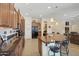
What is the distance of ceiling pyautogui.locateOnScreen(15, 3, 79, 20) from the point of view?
286 cm

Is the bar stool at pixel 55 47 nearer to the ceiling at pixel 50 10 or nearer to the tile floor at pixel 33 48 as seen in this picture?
the tile floor at pixel 33 48

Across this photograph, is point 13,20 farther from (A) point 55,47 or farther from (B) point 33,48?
(A) point 55,47

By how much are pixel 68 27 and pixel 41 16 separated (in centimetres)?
59

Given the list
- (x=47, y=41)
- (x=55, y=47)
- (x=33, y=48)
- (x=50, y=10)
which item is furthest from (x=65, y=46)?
(x=50, y=10)

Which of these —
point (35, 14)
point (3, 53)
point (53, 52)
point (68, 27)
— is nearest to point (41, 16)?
point (35, 14)

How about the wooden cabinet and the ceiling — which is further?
the ceiling

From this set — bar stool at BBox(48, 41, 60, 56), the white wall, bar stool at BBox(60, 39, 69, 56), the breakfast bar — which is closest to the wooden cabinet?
the white wall

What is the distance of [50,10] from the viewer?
2.88 meters

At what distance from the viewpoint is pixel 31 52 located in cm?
292

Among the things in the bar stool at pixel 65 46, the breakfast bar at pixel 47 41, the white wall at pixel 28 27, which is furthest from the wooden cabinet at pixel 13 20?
the bar stool at pixel 65 46

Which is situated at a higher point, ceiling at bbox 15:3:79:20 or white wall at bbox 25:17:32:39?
ceiling at bbox 15:3:79:20

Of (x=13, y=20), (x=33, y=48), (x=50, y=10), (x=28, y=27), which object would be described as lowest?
(x=33, y=48)

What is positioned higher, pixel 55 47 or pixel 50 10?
pixel 50 10

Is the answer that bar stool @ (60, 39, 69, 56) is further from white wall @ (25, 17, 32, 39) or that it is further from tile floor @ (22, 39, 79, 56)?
white wall @ (25, 17, 32, 39)
